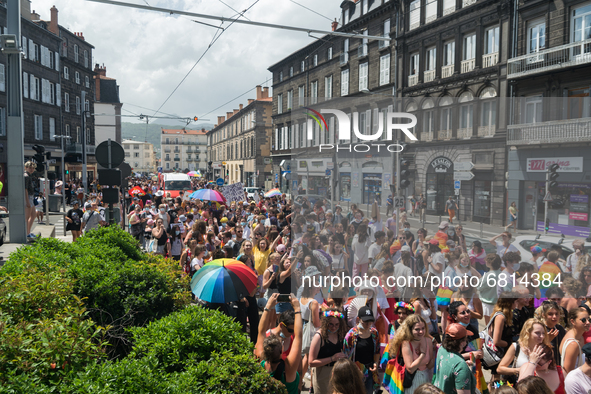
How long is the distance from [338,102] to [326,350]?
334 cm

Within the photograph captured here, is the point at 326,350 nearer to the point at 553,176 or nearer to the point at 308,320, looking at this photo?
the point at 308,320

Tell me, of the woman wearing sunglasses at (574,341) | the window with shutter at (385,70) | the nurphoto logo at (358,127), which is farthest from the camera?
the window with shutter at (385,70)

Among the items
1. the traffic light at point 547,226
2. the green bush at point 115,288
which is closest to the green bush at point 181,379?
the green bush at point 115,288

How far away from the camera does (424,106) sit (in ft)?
18.6

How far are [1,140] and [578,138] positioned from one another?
1576 inches

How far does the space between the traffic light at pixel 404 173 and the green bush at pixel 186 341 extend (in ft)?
10.0

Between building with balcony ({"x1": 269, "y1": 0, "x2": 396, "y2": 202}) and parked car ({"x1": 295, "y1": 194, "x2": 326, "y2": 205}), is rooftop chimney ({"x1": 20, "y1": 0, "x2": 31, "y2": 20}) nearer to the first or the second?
building with balcony ({"x1": 269, "y1": 0, "x2": 396, "y2": 202})

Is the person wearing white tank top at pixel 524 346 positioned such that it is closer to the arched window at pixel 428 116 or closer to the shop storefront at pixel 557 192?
the shop storefront at pixel 557 192

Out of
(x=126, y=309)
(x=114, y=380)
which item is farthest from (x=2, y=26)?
(x=114, y=380)

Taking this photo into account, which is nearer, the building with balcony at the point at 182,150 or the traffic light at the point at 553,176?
the traffic light at the point at 553,176

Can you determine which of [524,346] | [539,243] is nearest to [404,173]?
[539,243]

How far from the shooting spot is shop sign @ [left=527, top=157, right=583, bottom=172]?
5.25m

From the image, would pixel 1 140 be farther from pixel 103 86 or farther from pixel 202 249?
pixel 103 86

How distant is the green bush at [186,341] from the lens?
3.38 meters
